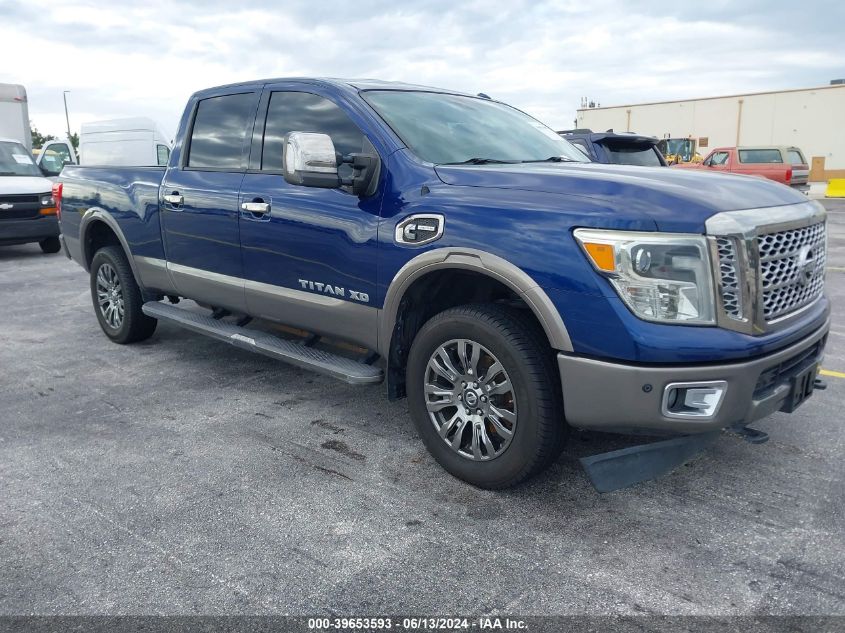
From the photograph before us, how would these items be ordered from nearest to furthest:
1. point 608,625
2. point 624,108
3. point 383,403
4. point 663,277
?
point 608,625 → point 663,277 → point 383,403 → point 624,108

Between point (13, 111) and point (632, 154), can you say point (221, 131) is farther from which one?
point (13, 111)

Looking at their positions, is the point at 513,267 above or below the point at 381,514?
above

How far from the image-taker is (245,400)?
4.77 metres

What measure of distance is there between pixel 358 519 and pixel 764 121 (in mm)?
33623

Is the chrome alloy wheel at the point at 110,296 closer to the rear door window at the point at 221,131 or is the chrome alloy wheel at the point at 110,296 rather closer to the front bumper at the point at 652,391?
the rear door window at the point at 221,131

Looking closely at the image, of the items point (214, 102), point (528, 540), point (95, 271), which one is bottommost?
point (528, 540)

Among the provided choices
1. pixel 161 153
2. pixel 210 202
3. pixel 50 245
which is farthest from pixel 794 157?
pixel 210 202

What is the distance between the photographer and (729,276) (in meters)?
2.78

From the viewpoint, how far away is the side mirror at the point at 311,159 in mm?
3602

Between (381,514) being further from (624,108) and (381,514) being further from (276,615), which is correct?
(624,108)

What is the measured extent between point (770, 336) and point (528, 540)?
1287 mm

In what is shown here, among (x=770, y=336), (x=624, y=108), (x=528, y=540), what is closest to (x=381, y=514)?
(x=528, y=540)

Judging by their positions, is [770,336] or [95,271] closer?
[770,336]

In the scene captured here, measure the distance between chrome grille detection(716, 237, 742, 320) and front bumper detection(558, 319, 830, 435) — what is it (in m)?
0.23
